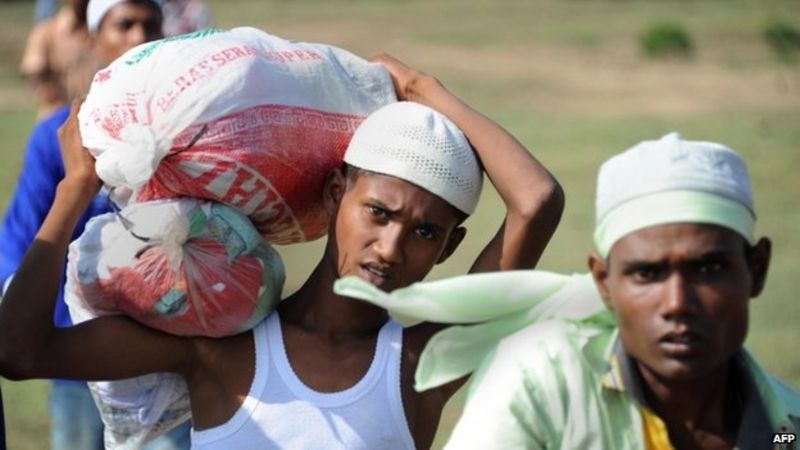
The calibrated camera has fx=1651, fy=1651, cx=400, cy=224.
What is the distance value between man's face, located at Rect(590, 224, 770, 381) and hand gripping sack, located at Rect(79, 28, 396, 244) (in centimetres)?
98

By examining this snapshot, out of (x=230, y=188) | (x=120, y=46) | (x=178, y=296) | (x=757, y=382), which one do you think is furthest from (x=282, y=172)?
(x=120, y=46)

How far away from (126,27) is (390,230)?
6.62ft

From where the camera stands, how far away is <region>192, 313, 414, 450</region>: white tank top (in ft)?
11.0

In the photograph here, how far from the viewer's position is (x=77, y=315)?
137 inches

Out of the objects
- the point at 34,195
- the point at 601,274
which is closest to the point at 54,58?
the point at 34,195

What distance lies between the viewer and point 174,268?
335 cm

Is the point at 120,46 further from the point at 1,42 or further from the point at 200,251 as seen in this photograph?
the point at 1,42

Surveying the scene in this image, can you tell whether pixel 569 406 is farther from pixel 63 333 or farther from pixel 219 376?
pixel 63 333

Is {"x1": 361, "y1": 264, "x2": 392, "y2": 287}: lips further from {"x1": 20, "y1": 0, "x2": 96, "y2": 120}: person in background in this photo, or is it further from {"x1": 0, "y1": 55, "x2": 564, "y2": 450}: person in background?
{"x1": 20, "y1": 0, "x2": 96, "y2": 120}: person in background

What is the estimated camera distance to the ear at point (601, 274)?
2.77 metres

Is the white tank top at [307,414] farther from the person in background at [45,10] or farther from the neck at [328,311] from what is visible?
the person in background at [45,10]

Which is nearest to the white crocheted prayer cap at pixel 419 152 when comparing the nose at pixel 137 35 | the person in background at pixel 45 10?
the nose at pixel 137 35

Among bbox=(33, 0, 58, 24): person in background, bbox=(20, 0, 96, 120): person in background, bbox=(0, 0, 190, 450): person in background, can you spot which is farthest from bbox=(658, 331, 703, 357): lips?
bbox=(33, 0, 58, 24): person in background

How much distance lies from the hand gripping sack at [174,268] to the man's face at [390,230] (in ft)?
0.67
